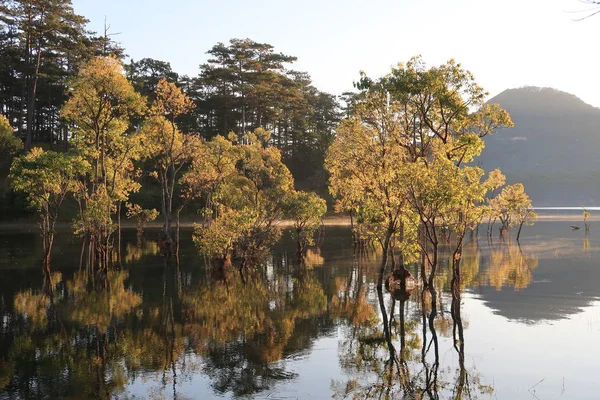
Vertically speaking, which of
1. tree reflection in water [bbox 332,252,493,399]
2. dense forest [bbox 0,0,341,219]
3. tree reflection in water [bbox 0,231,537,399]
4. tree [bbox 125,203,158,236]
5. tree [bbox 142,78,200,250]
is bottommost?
tree reflection in water [bbox 332,252,493,399]

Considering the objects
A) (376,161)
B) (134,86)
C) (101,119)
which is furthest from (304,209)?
(134,86)

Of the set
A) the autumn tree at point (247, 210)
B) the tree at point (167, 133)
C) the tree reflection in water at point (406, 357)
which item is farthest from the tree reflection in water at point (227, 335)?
the tree at point (167, 133)

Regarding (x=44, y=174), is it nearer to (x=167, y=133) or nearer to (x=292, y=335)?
(x=167, y=133)

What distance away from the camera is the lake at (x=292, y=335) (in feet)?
56.3

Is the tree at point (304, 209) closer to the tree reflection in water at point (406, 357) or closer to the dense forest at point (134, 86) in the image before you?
the tree reflection in water at point (406, 357)

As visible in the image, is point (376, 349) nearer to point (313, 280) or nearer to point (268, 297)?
point (268, 297)

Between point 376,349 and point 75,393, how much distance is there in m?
11.5

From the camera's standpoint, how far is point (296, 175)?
11475 centimetres

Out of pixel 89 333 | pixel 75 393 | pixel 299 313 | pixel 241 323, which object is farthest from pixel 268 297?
pixel 75 393

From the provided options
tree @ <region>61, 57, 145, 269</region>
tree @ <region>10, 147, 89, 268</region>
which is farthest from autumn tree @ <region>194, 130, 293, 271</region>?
tree @ <region>10, 147, 89, 268</region>

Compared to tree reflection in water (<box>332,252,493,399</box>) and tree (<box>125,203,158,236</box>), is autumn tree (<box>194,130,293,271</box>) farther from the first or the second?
tree reflection in water (<box>332,252,493,399</box>)

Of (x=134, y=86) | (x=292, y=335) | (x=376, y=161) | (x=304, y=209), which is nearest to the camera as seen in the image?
(x=292, y=335)

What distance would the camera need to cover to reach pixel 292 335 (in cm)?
2333

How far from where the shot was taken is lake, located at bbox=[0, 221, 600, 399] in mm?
17172
